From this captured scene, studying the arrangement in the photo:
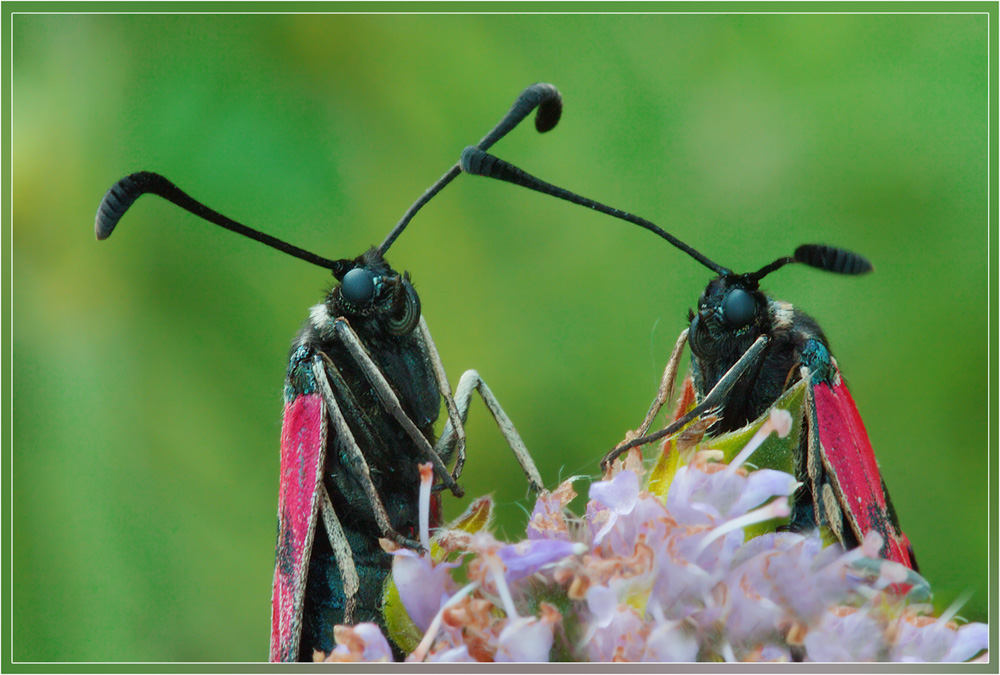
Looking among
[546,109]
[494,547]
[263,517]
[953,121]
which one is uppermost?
[953,121]

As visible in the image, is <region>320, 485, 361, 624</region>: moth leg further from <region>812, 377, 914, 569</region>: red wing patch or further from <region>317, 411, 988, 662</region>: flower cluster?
<region>812, 377, 914, 569</region>: red wing patch

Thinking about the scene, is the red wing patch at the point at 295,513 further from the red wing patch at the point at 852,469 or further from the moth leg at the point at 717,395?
the red wing patch at the point at 852,469

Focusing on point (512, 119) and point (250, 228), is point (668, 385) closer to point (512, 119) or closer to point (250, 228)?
point (512, 119)

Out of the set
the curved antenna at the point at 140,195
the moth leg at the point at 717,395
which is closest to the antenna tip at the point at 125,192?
the curved antenna at the point at 140,195

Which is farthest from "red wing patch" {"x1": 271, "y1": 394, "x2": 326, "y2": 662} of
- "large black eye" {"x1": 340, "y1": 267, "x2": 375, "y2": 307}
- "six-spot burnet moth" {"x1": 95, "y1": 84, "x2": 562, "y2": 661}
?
"large black eye" {"x1": 340, "y1": 267, "x2": 375, "y2": 307}

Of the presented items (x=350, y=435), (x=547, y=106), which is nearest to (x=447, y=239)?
(x=547, y=106)

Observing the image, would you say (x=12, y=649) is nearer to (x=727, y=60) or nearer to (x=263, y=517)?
(x=263, y=517)

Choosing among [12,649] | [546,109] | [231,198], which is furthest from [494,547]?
[231,198]
